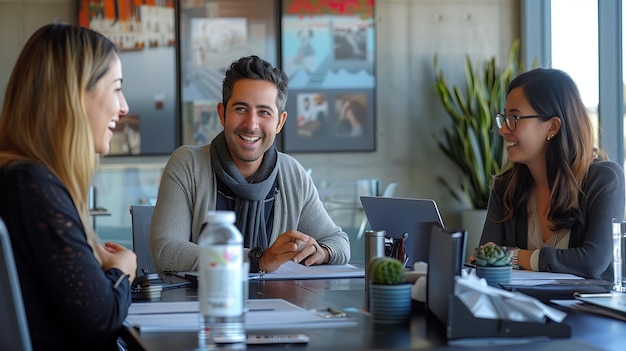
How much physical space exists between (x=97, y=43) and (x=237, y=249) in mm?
643

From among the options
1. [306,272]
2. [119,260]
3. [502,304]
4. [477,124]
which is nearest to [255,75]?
[306,272]

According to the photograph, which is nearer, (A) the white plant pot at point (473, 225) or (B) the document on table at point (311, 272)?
(B) the document on table at point (311, 272)

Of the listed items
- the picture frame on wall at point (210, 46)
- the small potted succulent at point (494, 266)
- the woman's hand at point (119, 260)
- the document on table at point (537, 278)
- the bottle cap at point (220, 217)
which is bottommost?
the document on table at point (537, 278)

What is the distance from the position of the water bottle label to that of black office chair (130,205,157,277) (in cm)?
183

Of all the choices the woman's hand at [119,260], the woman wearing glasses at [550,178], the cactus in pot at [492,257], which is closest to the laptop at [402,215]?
the cactus in pot at [492,257]

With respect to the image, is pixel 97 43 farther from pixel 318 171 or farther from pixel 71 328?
pixel 318 171

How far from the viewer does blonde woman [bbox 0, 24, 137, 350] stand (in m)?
1.71

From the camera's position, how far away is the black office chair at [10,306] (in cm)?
148

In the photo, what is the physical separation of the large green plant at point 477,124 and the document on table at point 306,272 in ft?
11.6

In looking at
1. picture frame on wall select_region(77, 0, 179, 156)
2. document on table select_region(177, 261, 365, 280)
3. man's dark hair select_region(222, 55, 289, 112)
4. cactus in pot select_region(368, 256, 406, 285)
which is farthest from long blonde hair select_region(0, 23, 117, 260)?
picture frame on wall select_region(77, 0, 179, 156)

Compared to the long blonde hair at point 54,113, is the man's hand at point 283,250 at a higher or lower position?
lower

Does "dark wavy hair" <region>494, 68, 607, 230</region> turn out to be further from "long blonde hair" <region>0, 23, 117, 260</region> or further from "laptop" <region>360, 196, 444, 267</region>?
"long blonde hair" <region>0, 23, 117, 260</region>

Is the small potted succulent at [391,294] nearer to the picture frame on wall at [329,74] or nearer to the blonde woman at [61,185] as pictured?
the blonde woman at [61,185]

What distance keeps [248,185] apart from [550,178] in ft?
3.42
